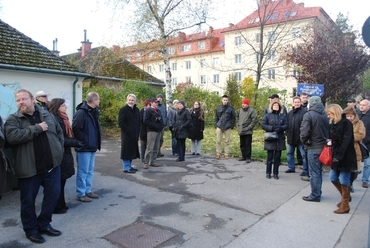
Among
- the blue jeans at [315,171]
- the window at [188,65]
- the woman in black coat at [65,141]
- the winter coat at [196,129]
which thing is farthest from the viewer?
the window at [188,65]

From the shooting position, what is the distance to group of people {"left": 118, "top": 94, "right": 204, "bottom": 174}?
7457mm

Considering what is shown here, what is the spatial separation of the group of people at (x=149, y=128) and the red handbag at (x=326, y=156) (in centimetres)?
422

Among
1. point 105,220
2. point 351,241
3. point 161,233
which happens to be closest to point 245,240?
point 161,233

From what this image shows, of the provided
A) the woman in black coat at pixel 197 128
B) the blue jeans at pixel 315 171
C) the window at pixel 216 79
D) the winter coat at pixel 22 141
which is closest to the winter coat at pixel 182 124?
the woman in black coat at pixel 197 128

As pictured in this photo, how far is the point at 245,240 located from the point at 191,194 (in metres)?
2.14

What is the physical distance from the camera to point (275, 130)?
7.29m

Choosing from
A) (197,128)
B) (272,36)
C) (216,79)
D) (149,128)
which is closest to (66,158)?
(149,128)

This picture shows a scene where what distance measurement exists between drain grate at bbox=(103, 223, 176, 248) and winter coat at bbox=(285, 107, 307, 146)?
477 cm

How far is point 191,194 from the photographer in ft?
20.0

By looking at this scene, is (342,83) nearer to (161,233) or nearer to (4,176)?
(161,233)

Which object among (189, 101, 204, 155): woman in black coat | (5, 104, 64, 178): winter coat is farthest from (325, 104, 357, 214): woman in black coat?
(189, 101, 204, 155): woman in black coat

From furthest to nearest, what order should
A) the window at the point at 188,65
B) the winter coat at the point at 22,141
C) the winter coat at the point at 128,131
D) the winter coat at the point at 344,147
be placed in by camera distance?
the window at the point at 188,65, the winter coat at the point at 128,131, the winter coat at the point at 344,147, the winter coat at the point at 22,141

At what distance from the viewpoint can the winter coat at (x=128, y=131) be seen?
741cm

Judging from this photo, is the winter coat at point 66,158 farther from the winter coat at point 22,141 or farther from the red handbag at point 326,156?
the red handbag at point 326,156
